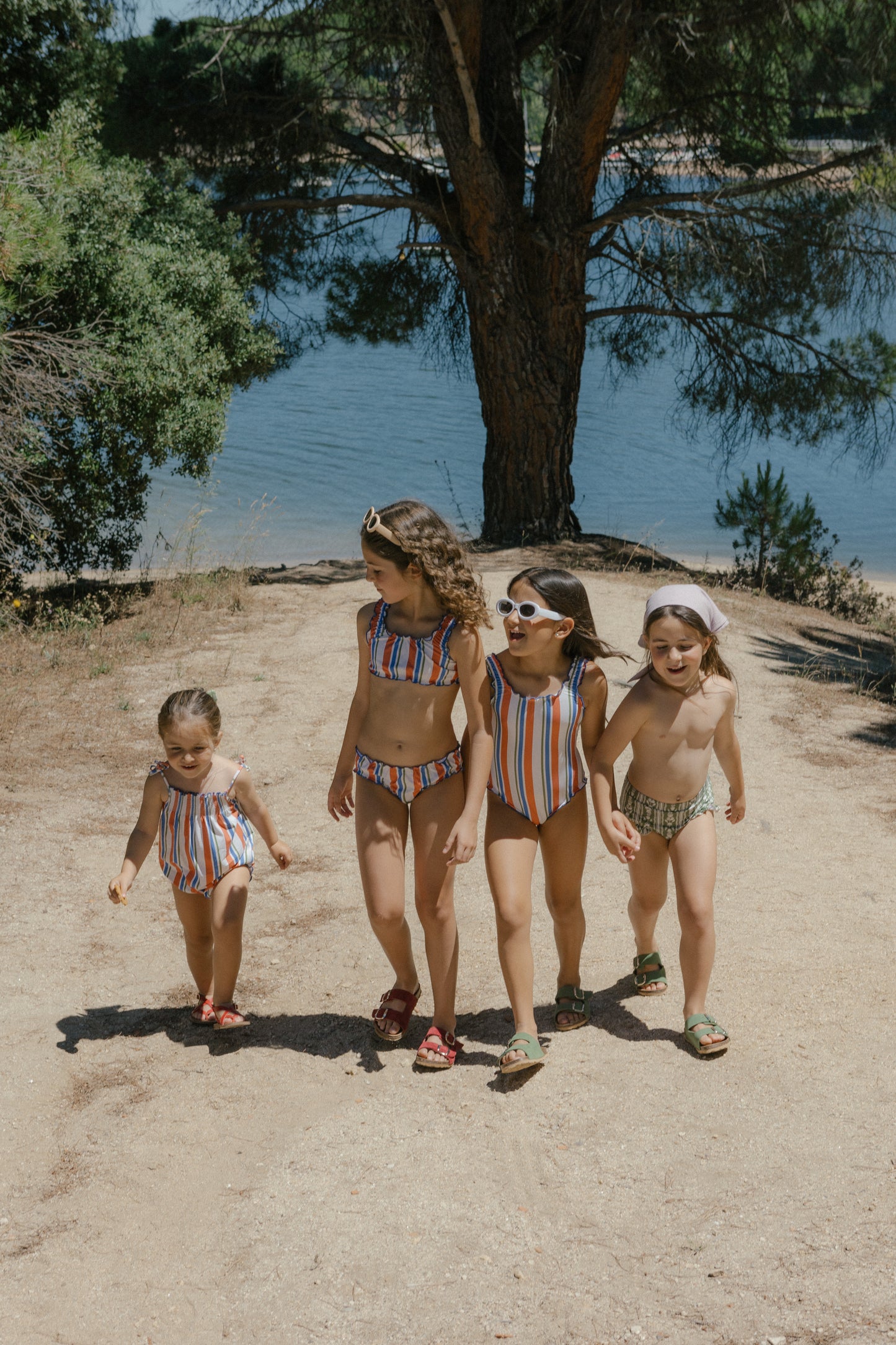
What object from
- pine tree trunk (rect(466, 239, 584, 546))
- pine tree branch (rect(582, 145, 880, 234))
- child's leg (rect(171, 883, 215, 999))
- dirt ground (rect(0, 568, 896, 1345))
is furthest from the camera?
pine tree trunk (rect(466, 239, 584, 546))

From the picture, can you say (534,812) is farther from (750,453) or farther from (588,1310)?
(750,453)

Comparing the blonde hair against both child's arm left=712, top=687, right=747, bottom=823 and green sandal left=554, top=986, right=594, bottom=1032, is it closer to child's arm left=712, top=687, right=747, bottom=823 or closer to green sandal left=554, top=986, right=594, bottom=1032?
green sandal left=554, top=986, right=594, bottom=1032

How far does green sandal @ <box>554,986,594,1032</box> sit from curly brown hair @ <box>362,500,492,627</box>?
1.23 meters

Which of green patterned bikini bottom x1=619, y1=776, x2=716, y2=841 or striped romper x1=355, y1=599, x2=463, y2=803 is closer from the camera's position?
striped romper x1=355, y1=599, x2=463, y2=803

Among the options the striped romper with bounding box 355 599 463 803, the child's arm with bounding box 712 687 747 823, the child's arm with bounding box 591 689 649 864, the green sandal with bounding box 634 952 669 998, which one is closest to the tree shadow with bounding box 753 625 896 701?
the green sandal with bounding box 634 952 669 998

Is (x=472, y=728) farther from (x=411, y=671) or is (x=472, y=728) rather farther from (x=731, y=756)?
(x=731, y=756)

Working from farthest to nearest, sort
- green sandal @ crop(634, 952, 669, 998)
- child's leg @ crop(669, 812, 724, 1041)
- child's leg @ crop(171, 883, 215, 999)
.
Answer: green sandal @ crop(634, 952, 669, 998), child's leg @ crop(171, 883, 215, 999), child's leg @ crop(669, 812, 724, 1041)

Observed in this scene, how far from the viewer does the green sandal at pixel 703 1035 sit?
360 cm

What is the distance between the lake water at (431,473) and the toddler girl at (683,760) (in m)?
11.2

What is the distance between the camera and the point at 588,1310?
2.65 meters

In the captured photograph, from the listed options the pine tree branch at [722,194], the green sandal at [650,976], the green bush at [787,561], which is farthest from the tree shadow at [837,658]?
the green sandal at [650,976]

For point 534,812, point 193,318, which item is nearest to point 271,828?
point 534,812

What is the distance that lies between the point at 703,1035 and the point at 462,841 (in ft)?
3.20

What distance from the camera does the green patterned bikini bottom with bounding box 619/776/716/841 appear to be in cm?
367
